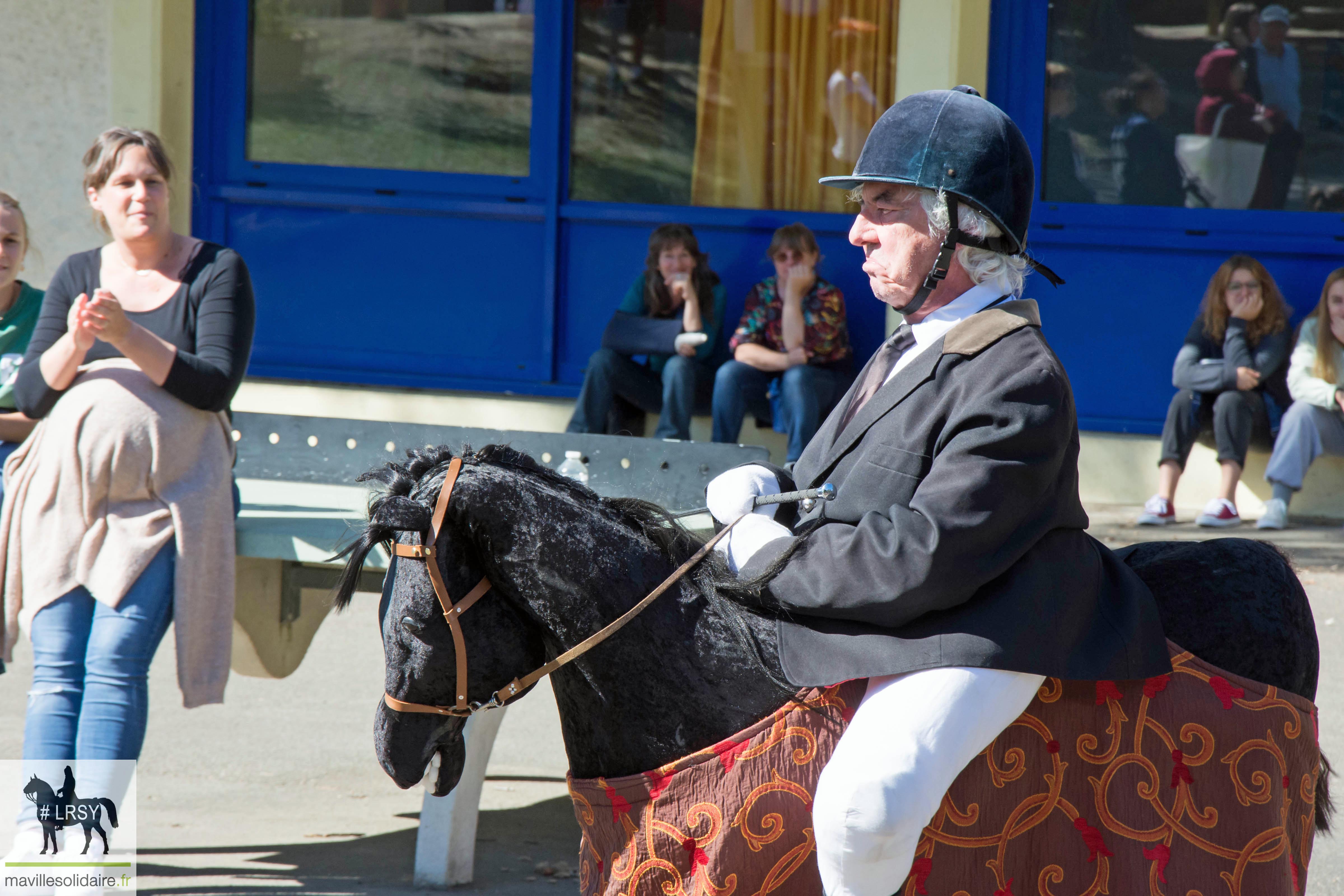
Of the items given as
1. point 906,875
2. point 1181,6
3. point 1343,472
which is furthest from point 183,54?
point 906,875

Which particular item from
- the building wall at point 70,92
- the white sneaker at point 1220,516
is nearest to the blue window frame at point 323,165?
the building wall at point 70,92

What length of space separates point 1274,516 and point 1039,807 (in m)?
5.28

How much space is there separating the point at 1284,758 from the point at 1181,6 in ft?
20.9

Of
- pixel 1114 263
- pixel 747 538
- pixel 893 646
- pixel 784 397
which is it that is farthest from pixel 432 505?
pixel 1114 263

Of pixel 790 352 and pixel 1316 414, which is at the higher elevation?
pixel 790 352

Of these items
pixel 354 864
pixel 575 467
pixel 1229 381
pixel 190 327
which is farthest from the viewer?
pixel 1229 381

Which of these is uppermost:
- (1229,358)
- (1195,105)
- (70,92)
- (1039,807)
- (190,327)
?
(1195,105)

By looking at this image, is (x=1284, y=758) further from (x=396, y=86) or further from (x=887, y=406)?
(x=396, y=86)

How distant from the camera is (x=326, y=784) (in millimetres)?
4801

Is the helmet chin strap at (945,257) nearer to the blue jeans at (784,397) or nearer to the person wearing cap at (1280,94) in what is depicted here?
the blue jeans at (784,397)

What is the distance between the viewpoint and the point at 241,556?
13.5 feet

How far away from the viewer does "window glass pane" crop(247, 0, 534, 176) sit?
27.5 feet

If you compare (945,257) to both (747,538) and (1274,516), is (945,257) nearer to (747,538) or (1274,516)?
(747,538)

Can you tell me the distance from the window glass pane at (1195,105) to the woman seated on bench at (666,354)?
2124 millimetres
